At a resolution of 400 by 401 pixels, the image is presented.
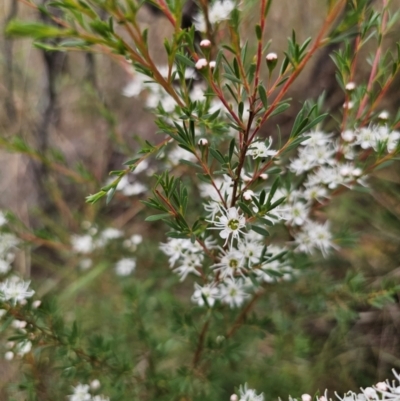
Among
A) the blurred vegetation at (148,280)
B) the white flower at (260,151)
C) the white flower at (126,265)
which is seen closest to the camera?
the white flower at (260,151)

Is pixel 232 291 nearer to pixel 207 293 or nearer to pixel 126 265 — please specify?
pixel 207 293

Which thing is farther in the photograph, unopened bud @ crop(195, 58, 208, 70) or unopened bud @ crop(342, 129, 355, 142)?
unopened bud @ crop(342, 129, 355, 142)

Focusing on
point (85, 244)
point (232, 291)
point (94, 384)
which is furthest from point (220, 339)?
point (85, 244)

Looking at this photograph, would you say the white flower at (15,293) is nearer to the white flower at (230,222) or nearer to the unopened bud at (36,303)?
the unopened bud at (36,303)

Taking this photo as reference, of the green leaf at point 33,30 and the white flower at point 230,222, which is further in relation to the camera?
the white flower at point 230,222

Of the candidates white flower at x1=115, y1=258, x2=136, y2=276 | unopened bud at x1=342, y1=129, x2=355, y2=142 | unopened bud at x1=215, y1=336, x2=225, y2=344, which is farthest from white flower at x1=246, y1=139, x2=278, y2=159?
white flower at x1=115, y1=258, x2=136, y2=276

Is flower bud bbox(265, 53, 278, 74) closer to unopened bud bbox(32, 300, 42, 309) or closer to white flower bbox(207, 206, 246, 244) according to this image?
white flower bbox(207, 206, 246, 244)

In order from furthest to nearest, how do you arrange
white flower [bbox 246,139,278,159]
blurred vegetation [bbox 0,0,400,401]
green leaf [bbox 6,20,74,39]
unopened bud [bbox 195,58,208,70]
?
blurred vegetation [bbox 0,0,400,401]
white flower [bbox 246,139,278,159]
unopened bud [bbox 195,58,208,70]
green leaf [bbox 6,20,74,39]

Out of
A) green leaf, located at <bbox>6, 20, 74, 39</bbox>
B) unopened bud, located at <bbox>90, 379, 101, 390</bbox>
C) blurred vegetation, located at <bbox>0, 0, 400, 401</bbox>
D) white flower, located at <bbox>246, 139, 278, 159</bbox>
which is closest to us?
green leaf, located at <bbox>6, 20, 74, 39</bbox>

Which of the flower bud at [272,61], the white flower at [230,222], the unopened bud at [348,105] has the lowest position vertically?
the white flower at [230,222]

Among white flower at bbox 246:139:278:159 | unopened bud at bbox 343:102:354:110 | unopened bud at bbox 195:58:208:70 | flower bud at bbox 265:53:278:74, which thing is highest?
flower bud at bbox 265:53:278:74

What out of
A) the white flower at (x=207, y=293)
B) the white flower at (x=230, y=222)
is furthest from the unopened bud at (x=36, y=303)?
the white flower at (x=230, y=222)
